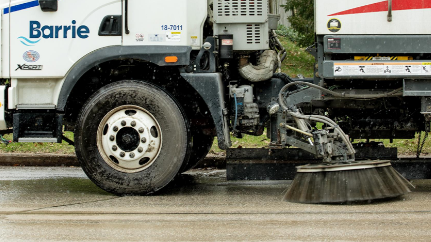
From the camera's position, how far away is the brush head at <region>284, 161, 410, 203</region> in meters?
5.21

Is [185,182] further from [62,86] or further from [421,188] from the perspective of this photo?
[421,188]

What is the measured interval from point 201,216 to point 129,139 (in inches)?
46.5

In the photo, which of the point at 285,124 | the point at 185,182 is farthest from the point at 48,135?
the point at 285,124

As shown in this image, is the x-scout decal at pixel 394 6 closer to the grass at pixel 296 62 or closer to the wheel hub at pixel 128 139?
the wheel hub at pixel 128 139

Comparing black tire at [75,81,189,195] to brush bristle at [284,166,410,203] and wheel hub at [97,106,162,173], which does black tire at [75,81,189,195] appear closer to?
wheel hub at [97,106,162,173]

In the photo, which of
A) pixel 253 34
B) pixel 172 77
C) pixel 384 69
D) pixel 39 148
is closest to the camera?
pixel 384 69

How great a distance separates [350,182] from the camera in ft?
17.1

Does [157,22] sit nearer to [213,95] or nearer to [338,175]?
[213,95]

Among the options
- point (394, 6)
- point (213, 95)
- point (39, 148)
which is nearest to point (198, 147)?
point (213, 95)

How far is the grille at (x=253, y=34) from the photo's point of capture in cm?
588

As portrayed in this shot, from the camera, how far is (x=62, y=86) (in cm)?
581

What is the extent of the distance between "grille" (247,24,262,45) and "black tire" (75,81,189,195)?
3.07ft

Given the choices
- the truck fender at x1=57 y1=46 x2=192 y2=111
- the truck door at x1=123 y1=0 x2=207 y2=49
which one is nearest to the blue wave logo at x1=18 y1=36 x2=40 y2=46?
the truck fender at x1=57 y1=46 x2=192 y2=111

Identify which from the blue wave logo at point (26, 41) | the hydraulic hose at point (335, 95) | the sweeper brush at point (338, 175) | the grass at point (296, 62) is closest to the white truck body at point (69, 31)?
the blue wave logo at point (26, 41)
